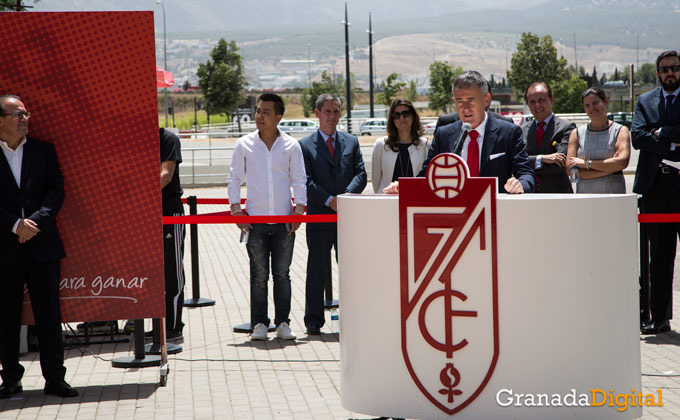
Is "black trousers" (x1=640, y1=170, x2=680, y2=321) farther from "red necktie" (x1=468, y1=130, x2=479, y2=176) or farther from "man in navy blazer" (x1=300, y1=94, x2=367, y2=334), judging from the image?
"red necktie" (x1=468, y1=130, x2=479, y2=176)

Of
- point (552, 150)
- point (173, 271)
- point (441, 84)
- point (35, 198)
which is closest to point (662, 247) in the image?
point (552, 150)

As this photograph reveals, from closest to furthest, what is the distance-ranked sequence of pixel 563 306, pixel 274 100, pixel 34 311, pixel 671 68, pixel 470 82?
pixel 563 306
pixel 470 82
pixel 34 311
pixel 671 68
pixel 274 100

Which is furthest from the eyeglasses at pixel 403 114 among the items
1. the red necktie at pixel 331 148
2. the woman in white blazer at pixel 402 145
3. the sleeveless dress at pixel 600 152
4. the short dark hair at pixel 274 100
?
the sleeveless dress at pixel 600 152

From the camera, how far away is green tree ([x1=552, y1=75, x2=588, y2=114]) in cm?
9839

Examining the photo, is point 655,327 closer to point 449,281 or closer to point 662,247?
point 662,247

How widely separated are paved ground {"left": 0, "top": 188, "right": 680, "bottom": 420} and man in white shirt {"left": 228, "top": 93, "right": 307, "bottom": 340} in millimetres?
315

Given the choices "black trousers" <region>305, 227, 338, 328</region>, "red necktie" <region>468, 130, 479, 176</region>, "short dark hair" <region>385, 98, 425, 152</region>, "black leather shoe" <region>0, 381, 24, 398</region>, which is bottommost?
"black leather shoe" <region>0, 381, 24, 398</region>

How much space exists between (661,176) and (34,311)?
5.14 metres

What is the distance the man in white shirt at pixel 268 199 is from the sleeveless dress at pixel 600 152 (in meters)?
2.51

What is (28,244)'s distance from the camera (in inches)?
225

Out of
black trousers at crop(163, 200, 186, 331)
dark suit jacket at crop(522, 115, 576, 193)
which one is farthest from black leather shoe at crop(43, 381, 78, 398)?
dark suit jacket at crop(522, 115, 576, 193)

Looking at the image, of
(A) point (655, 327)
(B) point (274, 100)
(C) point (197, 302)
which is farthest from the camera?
(C) point (197, 302)

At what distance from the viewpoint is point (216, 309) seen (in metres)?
9.06

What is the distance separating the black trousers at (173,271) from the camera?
753 cm
